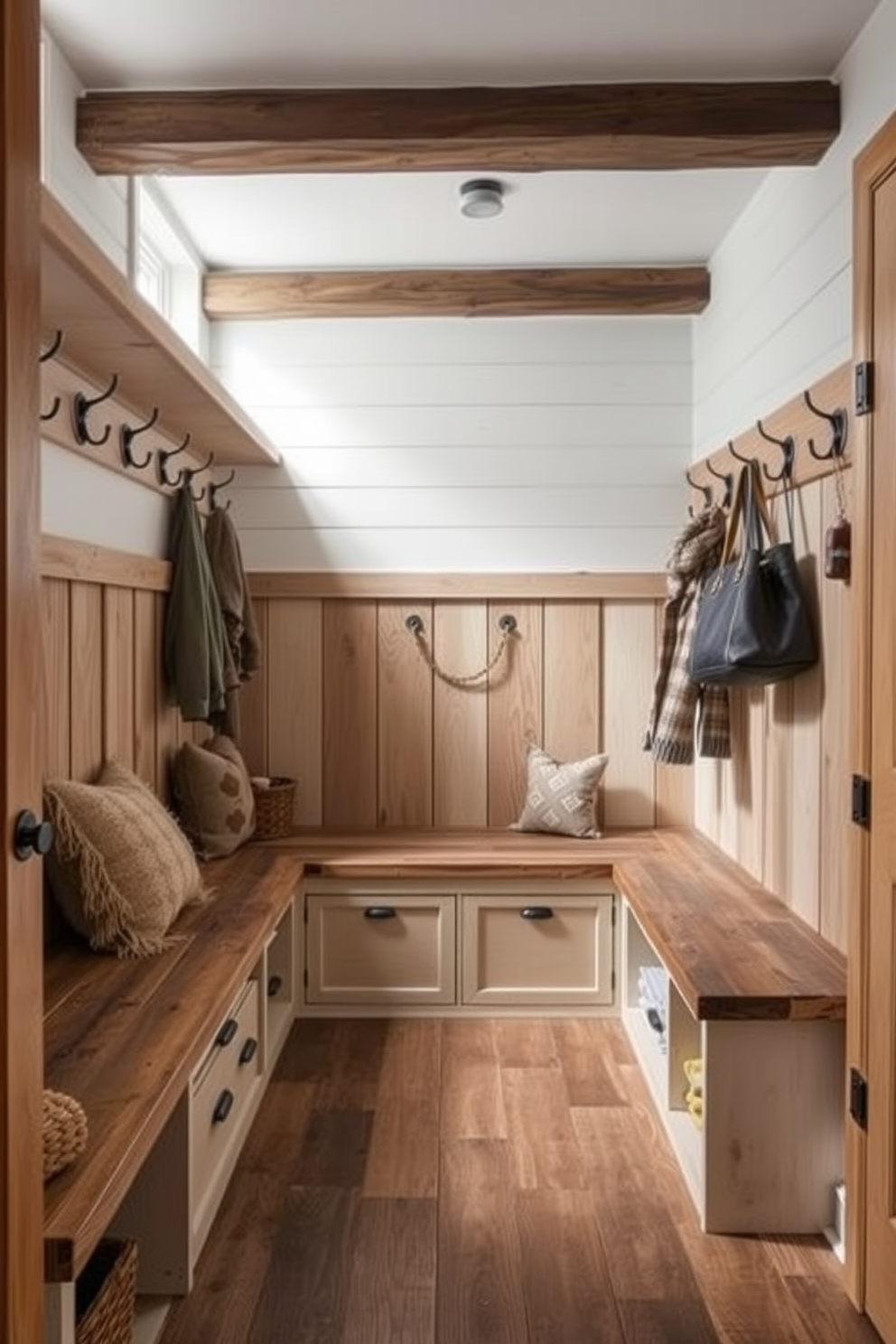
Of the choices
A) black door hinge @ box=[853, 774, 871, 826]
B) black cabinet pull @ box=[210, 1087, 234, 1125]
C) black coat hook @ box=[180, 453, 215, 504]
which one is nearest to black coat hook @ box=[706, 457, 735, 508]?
black door hinge @ box=[853, 774, 871, 826]

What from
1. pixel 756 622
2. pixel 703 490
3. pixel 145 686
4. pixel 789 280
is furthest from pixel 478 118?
pixel 145 686

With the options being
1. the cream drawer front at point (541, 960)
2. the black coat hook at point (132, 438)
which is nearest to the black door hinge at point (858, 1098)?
the cream drawer front at point (541, 960)

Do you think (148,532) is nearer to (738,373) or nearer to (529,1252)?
(738,373)

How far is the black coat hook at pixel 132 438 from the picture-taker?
2.87 m

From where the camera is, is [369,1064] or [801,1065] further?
[369,1064]

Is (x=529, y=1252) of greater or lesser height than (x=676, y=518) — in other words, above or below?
below

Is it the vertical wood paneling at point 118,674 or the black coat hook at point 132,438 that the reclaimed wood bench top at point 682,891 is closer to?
the vertical wood paneling at point 118,674

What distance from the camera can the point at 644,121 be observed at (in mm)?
2385

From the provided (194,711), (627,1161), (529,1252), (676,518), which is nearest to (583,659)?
(676,518)

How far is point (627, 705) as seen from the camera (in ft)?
12.8

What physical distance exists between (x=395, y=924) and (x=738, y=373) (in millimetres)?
2110

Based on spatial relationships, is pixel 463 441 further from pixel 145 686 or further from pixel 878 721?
pixel 878 721

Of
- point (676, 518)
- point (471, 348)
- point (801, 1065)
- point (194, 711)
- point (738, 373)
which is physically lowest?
point (801, 1065)

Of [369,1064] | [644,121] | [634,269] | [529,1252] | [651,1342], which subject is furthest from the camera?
[634,269]
